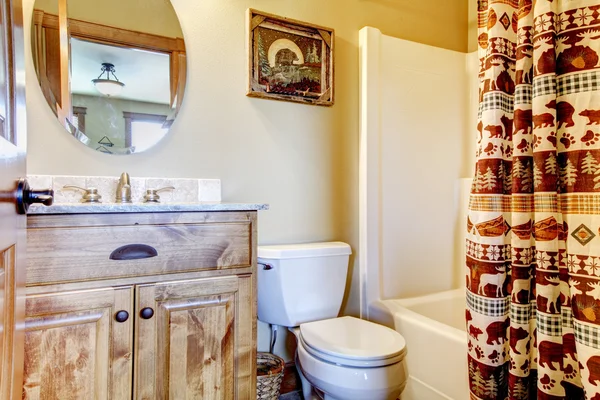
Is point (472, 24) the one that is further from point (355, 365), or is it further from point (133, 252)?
point (133, 252)

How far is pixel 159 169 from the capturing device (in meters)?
1.59

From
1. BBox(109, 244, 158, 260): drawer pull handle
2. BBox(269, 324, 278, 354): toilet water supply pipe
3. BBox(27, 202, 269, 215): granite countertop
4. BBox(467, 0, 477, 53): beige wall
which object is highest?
BBox(467, 0, 477, 53): beige wall

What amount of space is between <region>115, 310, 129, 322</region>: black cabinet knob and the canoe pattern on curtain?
37.1 inches

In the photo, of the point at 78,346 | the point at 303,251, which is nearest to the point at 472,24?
the point at 303,251

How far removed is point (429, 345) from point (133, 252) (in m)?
1.24

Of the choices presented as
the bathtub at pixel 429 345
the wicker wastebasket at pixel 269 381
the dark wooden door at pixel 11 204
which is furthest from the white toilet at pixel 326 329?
the dark wooden door at pixel 11 204

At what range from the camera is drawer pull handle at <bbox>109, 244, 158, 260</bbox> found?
3.41 feet

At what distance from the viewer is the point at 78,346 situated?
987 millimetres

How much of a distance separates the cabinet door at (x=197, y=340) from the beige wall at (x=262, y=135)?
62 centimetres

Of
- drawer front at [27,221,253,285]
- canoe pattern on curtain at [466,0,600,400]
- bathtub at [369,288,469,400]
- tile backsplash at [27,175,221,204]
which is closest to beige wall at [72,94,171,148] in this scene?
tile backsplash at [27,175,221,204]

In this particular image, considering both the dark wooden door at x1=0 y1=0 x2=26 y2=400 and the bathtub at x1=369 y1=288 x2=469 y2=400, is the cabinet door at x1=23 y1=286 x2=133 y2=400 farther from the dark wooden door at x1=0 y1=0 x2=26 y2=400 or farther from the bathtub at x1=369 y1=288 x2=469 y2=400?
the bathtub at x1=369 y1=288 x2=469 y2=400

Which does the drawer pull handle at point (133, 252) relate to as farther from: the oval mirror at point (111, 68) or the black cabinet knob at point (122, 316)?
the oval mirror at point (111, 68)

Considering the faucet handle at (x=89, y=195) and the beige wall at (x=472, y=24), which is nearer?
the faucet handle at (x=89, y=195)

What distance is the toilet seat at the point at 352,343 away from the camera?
1244 millimetres
